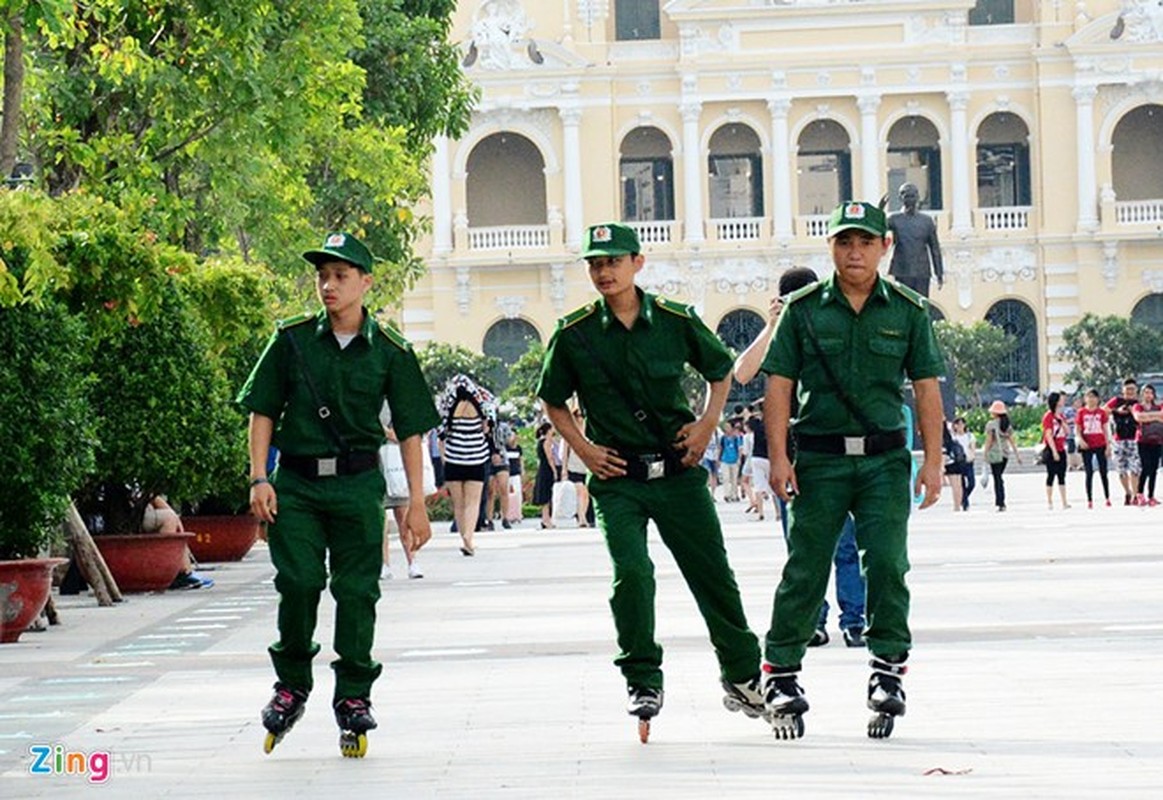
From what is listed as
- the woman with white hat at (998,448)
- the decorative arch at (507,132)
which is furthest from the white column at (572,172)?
the woman with white hat at (998,448)

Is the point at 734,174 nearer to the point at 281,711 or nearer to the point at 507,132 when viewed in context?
the point at 507,132

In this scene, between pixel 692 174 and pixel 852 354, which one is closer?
pixel 852 354

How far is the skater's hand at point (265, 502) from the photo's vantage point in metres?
10.1

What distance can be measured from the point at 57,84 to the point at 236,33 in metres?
2.42

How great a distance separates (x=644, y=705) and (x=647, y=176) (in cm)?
6602

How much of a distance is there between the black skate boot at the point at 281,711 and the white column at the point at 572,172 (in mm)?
63398

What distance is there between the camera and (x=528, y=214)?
248 ft

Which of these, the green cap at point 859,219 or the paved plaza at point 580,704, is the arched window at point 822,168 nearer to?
the paved plaza at point 580,704

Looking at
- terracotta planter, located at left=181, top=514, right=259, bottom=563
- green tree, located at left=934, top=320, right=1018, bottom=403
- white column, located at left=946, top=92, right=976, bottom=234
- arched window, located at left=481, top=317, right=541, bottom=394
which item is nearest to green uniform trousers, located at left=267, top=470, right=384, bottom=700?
terracotta planter, located at left=181, top=514, right=259, bottom=563

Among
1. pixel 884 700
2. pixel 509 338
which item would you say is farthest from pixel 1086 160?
Answer: pixel 884 700

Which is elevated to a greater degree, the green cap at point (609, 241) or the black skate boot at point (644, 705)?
the green cap at point (609, 241)

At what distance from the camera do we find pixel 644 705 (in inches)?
396

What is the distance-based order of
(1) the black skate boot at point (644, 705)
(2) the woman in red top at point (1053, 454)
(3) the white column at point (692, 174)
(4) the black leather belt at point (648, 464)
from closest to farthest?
(1) the black skate boot at point (644, 705) < (4) the black leather belt at point (648, 464) < (2) the woman in red top at point (1053, 454) < (3) the white column at point (692, 174)

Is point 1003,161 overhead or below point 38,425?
overhead
